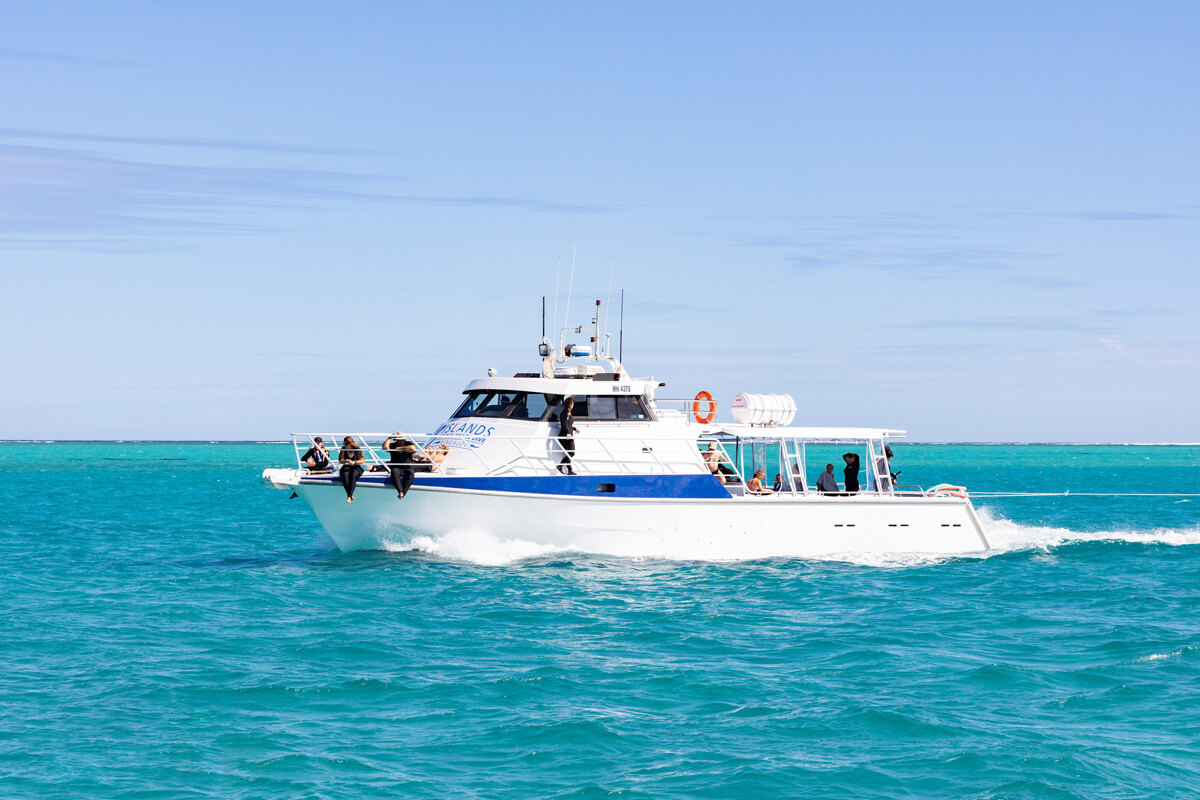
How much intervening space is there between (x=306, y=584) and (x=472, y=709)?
9.17m

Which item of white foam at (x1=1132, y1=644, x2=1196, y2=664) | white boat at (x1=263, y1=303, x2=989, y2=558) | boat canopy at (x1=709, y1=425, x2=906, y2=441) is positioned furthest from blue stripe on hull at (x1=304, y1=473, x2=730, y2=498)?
white foam at (x1=1132, y1=644, x2=1196, y2=664)

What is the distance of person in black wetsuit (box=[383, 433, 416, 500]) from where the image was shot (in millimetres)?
20555

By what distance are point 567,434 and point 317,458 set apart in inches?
203

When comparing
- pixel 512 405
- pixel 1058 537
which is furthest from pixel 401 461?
pixel 1058 537

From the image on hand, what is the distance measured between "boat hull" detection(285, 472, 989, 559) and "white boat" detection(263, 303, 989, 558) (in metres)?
0.03

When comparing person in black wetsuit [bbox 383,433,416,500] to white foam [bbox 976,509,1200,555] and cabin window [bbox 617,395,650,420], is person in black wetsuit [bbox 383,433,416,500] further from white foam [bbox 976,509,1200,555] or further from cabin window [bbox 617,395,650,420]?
white foam [bbox 976,509,1200,555]

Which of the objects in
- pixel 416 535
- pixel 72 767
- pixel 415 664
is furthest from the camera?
pixel 416 535

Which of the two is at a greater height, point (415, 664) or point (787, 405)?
point (787, 405)

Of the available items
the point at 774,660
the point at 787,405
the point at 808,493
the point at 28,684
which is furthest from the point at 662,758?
the point at 787,405

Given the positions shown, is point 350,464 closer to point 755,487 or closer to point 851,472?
point 755,487

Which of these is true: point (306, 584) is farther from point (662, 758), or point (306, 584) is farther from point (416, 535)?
point (662, 758)

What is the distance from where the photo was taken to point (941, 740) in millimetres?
10719

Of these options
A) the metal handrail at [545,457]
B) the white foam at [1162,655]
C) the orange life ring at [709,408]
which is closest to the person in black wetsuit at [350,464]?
the metal handrail at [545,457]

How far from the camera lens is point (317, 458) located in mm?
21922
